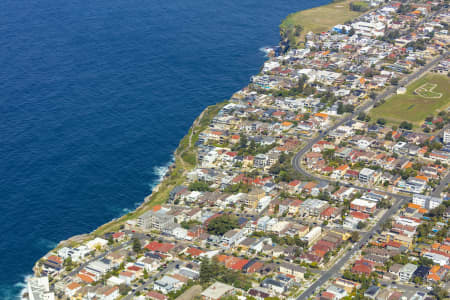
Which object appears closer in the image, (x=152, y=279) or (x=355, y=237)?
(x=152, y=279)

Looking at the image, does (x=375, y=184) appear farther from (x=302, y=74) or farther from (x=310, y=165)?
(x=302, y=74)

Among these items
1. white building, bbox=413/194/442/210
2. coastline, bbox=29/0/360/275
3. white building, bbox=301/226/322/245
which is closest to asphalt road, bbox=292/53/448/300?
white building, bbox=413/194/442/210

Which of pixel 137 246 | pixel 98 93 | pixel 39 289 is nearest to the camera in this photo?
pixel 39 289

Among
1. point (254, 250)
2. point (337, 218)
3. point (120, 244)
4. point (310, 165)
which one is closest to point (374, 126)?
point (310, 165)

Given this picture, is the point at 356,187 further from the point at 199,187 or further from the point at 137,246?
the point at 137,246

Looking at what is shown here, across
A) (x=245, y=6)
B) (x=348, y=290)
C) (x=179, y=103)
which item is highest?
(x=245, y=6)

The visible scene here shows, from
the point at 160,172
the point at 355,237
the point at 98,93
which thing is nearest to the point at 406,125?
the point at 355,237
